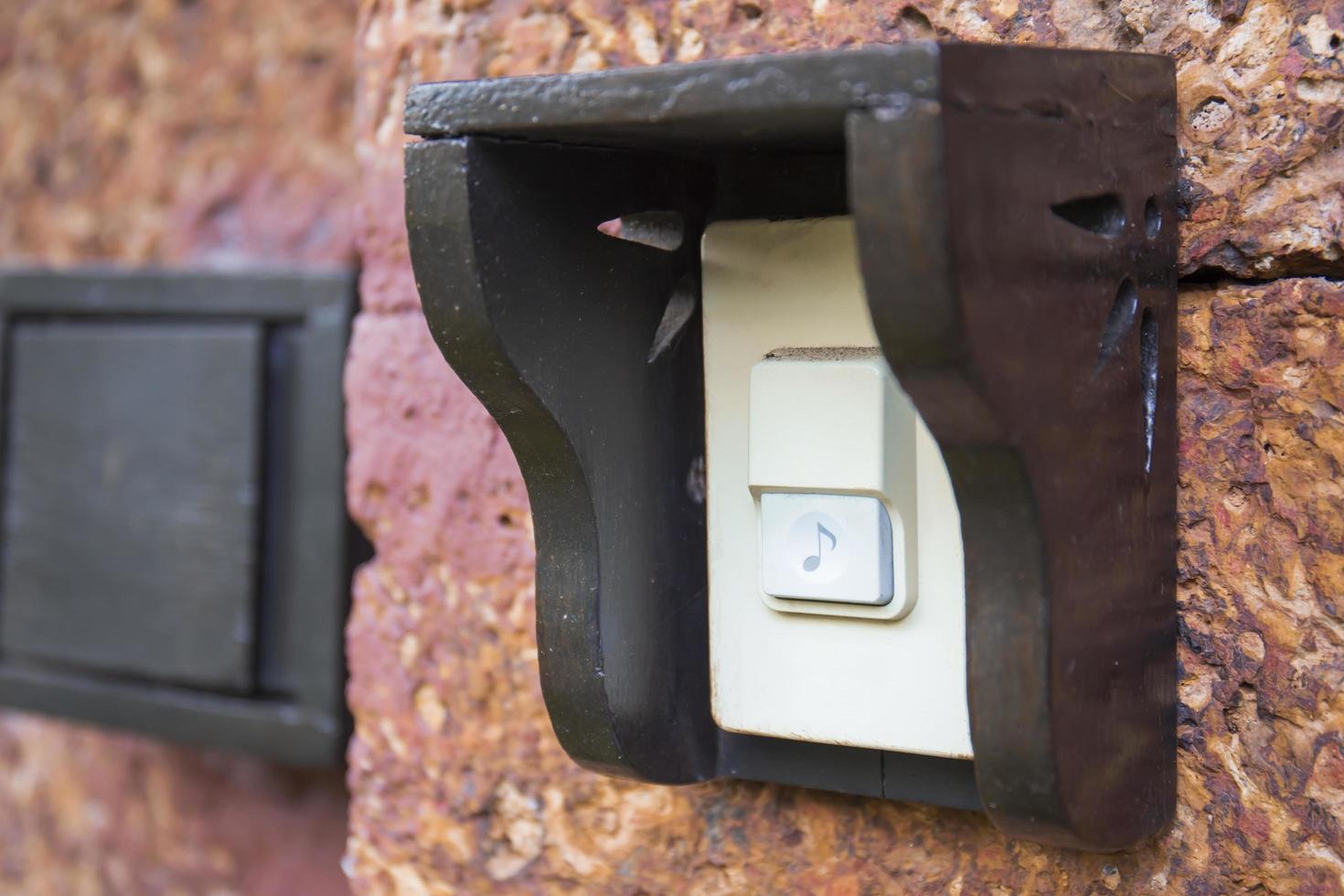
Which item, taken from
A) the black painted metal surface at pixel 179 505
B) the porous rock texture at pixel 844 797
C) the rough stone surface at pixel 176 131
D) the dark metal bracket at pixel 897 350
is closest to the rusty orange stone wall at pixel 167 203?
the rough stone surface at pixel 176 131

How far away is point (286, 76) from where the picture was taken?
48.9 inches

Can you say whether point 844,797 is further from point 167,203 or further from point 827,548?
point 167,203

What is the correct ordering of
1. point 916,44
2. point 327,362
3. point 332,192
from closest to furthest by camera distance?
point 916,44, point 327,362, point 332,192

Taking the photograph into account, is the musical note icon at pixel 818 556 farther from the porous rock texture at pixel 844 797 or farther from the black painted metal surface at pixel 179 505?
the black painted metal surface at pixel 179 505

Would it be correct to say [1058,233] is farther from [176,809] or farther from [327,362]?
[176,809]

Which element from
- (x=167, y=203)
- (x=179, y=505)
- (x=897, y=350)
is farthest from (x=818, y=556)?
(x=167, y=203)

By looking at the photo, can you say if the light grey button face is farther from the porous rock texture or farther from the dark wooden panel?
the dark wooden panel

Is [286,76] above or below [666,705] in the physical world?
above

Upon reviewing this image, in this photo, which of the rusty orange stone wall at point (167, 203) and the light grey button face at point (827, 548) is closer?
the light grey button face at point (827, 548)

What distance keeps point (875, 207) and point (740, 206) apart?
0.22m

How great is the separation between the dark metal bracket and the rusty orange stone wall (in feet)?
1.96

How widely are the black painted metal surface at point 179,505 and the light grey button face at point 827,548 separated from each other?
0.52 meters

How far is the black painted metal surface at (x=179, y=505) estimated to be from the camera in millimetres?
1106

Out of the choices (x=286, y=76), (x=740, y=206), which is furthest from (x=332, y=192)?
(x=740, y=206)
